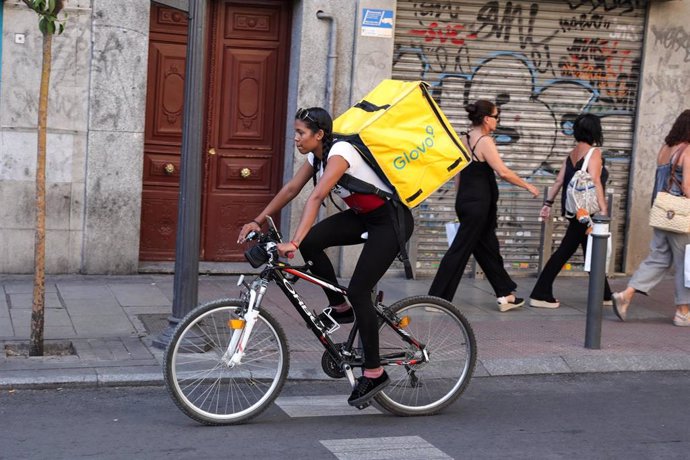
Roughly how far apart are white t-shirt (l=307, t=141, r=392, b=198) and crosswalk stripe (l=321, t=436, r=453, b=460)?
1.37m

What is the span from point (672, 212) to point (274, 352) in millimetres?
4360

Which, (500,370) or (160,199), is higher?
(160,199)

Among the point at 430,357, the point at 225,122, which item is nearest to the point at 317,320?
the point at 430,357

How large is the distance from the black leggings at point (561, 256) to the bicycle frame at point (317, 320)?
3.62 m

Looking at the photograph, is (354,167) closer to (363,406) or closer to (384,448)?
(363,406)

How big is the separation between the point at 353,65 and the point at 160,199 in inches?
91.2

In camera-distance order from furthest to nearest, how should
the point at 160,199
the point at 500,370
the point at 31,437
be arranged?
the point at 160,199, the point at 500,370, the point at 31,437

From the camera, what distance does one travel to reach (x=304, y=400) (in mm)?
6750

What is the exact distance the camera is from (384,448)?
575 cm

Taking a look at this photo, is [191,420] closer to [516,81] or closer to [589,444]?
[589,444]

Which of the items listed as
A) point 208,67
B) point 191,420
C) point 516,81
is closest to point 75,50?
point 208,67

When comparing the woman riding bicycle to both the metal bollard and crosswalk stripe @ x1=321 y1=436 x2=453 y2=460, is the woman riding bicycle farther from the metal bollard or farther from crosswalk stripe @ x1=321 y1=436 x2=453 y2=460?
the metal bollard

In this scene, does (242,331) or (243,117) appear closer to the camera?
(242,331)

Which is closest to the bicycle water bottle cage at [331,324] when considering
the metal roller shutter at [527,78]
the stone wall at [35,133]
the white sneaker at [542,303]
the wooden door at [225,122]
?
the white sneaker at [542,303]
